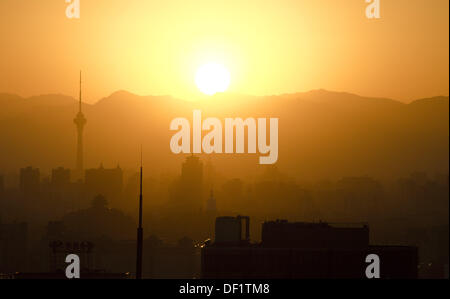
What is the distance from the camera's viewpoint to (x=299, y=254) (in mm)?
138750

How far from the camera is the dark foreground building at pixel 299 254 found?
135375 millimetres

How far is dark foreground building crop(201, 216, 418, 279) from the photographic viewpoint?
135375 millimetres

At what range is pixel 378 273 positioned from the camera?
446 ft
